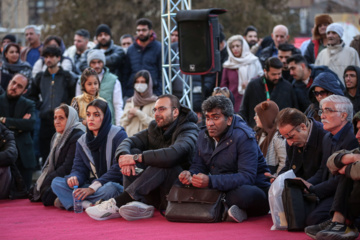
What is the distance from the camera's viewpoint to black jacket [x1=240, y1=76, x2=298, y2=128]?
8.71 m

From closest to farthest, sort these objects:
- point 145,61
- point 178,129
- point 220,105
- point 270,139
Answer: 1. point 220,105
2. point 178,129
3. point 270,139
4. point 145,61

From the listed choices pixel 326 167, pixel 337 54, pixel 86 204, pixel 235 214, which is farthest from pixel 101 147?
pixel 337 54

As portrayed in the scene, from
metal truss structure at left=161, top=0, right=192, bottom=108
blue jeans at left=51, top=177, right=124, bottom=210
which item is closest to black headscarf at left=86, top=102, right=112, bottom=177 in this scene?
blue jeans at left=51, top=177, right=124, bottom=210

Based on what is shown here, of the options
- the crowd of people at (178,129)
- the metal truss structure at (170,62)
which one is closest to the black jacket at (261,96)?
the crowd of people at (178,129)

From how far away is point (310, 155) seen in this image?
6289mm

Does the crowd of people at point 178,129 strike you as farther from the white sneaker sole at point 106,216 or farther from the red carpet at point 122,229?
the red carpet at point 122,229

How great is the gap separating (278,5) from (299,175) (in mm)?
16810

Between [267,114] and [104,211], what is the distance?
7.29 feet

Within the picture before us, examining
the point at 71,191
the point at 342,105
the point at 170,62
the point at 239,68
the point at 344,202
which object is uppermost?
the point at 170,62

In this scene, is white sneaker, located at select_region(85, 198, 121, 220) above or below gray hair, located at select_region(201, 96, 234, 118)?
below

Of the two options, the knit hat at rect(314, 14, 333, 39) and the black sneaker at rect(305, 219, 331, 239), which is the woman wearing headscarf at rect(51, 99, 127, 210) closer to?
the black sneaker at rect(305, 219, 331, 239)

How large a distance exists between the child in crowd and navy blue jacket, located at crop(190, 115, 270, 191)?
263cm

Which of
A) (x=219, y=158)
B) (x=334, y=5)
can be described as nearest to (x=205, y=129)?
(x=219, y=158)

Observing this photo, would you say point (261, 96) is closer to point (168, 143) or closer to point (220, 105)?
point (168, 143)
